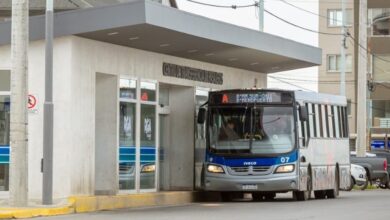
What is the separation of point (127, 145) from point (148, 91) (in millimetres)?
1818

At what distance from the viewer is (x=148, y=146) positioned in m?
25.2

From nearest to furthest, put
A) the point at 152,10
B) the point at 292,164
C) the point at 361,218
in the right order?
the point at 361,218
the point at 152,10
the point at 292,164

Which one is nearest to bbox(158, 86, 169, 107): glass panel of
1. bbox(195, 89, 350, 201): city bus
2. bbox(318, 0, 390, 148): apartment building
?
bbox(195, 89, 350, 201): city bus

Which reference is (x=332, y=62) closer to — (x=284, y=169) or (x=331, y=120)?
(x=331, y=120)

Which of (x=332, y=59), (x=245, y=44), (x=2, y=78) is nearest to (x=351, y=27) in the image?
(x=332, y=59)

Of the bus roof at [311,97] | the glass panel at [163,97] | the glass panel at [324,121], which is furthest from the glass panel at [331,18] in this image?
the glass panel at [163,97]

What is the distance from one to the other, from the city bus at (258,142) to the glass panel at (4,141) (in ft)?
17.8

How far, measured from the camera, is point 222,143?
2517 cm

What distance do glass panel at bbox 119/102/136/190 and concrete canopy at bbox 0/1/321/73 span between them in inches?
68.7

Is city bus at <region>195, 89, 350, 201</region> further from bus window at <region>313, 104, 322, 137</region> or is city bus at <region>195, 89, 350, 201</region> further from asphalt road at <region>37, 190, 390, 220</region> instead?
asphalt road at <region>37, 190, 390, 220</region>

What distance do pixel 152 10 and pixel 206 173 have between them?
19.0 feet

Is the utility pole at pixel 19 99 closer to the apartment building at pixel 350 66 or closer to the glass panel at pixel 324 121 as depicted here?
the glass panel at pixel 324 121

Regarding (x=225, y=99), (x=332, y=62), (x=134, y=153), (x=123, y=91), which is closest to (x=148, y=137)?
(x=134, y=153)

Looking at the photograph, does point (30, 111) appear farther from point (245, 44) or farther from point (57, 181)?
point (245, 44)
